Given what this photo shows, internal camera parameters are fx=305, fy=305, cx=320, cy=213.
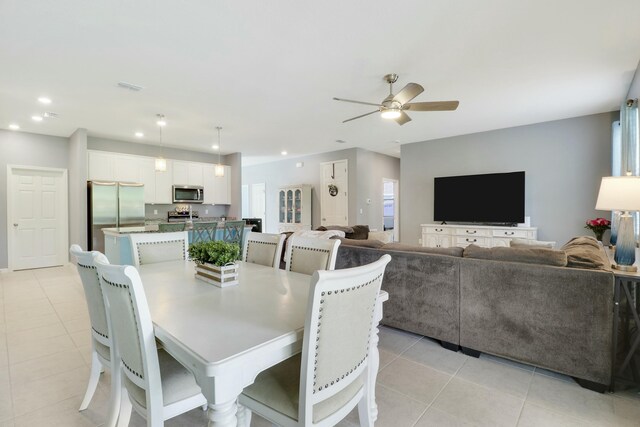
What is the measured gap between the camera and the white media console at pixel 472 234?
17.3 feet

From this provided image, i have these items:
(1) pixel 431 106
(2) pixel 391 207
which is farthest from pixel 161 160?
(2) pixel 391 207

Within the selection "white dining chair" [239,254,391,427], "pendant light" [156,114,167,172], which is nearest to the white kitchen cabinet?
"pendant light" [156,114,167,172]

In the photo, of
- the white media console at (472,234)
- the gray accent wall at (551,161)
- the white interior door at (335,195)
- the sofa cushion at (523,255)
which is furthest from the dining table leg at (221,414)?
the white interior door at (335,195)

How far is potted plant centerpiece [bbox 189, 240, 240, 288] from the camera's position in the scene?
72.5 inches

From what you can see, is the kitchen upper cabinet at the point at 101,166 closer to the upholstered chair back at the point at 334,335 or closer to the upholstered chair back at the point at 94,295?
the upholstered chair back at the point at 94,295

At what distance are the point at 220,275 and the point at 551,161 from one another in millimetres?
5743

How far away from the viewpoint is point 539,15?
232 cm

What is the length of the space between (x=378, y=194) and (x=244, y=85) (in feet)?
17.1

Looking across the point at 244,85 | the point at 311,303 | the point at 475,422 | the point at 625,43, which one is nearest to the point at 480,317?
the point at 475,422

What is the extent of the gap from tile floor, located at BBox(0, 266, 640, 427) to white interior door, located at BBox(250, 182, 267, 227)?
21.9ft

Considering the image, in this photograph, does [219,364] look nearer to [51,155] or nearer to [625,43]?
[625,43]

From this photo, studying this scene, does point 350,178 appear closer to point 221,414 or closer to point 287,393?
point 287,393

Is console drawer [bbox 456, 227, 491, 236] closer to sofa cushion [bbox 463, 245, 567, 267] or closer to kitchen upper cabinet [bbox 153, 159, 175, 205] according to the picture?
sofa cushion [bbox 463, 245, 567, 267]

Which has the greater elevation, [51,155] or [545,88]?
[545,88]
